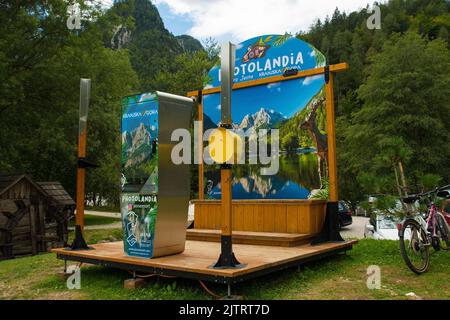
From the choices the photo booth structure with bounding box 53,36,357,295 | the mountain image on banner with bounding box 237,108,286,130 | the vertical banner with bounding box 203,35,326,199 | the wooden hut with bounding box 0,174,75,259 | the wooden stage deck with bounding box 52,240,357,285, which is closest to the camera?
the wooden stage deck with bounding box 52,240,357,285

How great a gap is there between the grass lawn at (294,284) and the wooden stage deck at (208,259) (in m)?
0.28

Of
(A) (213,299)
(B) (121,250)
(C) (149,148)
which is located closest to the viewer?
(A) (213,299)

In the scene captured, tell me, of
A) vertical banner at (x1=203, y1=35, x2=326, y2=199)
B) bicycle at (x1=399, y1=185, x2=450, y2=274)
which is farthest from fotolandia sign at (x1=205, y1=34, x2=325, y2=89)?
bicycle at (x1=399, y1=185, x2=450, y2=274)

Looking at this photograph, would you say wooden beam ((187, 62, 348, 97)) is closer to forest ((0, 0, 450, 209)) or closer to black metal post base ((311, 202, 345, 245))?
forest ((0, 0, 450, 209))

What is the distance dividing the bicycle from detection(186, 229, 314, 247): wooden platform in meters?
1.76

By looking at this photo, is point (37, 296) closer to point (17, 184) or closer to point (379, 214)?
point (379, 214)

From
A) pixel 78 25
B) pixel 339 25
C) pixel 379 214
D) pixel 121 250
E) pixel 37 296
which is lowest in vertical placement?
pixel 37 296

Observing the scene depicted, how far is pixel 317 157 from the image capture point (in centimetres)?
866

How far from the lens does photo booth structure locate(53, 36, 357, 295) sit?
5496 millimetres

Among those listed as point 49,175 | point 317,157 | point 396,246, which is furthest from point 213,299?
point 49,175

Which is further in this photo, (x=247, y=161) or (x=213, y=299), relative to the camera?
(x=247, y=161)

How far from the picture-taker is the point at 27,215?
666 inches

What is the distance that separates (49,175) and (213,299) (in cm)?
2299

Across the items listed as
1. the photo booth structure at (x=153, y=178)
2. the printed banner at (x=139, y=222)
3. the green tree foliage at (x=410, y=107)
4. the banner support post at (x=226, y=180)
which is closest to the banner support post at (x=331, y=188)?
the photo booth structure at (x=153, y=178)
